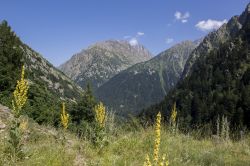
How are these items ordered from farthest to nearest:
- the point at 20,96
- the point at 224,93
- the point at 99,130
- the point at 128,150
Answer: the point at 224,93, the point at 99,130, the point at 128,150, the point at 20,96

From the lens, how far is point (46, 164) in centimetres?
697

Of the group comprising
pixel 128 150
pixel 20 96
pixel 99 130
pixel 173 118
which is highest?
pixel 20 96

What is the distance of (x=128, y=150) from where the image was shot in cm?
938

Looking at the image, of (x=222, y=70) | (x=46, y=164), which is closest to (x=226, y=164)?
(x=46, y=164)

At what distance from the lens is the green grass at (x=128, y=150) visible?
25.1 ft

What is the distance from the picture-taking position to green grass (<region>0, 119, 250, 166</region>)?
7.65m

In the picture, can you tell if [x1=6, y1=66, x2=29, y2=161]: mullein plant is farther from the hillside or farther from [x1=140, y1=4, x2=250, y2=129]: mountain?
[x1=140, y1=4, x2=250, y2=129]: mountain

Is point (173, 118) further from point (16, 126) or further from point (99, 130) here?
point (16, 126)

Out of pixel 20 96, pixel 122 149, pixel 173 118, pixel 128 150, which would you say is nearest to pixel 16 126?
pixel 20 96

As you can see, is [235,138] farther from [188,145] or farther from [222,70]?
[222,70]

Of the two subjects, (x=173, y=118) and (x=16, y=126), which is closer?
(x=16, y=126)

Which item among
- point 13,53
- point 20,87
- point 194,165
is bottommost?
point 194,165

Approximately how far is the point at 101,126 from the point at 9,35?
106ft

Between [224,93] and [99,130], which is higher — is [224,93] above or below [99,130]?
above
